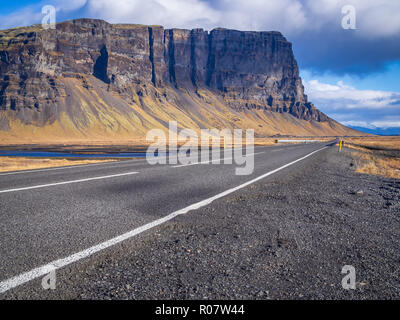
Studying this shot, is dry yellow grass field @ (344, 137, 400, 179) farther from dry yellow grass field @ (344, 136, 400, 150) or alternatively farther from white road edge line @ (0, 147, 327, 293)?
dry yellow grass field @ (344, 136, 400, 150)

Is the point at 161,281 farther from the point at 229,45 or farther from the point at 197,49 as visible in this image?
the point at 229,45

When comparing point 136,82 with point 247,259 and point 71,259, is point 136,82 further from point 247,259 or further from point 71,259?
point 247,259

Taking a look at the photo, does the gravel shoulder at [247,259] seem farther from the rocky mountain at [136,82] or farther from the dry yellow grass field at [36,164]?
the rocky mountain at [136,82]

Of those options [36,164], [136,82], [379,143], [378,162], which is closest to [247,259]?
[378,162]

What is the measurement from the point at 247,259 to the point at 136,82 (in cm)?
14188

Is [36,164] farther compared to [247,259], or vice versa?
[36,164]

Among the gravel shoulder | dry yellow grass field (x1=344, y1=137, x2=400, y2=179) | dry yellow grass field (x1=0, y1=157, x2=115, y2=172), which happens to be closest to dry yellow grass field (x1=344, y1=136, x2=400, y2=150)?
dry yellow grass field (x1=344, y1=137, x2=400, y2=179)

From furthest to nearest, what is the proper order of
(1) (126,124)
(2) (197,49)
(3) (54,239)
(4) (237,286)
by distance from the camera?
(2) (197,49) → (1) (126,124) → (3) (54,239) → (4) (237,286)

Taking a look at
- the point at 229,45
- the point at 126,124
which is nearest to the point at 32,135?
the point at 126,124

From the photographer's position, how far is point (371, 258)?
10.0ft

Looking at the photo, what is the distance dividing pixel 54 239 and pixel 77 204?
180 cm

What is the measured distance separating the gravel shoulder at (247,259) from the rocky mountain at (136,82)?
3420 inches

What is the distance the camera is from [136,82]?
135m

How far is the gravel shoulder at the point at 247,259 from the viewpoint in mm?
2338
